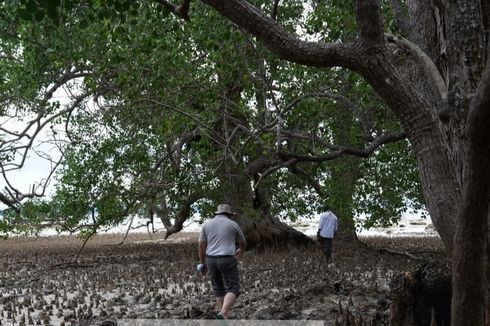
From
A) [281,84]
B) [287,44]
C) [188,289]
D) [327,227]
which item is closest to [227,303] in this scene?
[188,289]

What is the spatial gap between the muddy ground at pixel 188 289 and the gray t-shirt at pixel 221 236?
2.67ft

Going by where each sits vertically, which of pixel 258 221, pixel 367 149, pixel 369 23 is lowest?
pixel 258 221

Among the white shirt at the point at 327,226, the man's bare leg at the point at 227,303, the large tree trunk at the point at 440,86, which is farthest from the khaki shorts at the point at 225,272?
the white shirt at the point at 327,226

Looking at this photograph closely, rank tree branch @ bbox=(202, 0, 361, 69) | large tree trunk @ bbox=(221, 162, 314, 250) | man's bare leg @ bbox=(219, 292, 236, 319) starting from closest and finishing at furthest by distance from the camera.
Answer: tree branch @ bbox=(202, 0, 361, 69) → man's bare leg @ bbox=(219, 292, 236, 319) → large tree trunk @ bbox=(221, 162, 314, 250)

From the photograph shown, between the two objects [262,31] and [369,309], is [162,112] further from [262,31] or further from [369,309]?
[262,31]

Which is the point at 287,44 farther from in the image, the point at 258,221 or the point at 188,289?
the point at 258,221

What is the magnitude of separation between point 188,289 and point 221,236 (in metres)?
2.76

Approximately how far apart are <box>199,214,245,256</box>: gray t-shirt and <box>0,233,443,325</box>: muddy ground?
815 mm

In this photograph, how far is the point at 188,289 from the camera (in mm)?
9453

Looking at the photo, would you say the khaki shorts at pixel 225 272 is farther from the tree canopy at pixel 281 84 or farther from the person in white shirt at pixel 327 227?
the person in white shirt at pixel 327 227

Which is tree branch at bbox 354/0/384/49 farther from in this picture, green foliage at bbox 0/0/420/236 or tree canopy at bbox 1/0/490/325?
green foliage at bbox 0/0/420/236

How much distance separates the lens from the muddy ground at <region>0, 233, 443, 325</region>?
24.1ft

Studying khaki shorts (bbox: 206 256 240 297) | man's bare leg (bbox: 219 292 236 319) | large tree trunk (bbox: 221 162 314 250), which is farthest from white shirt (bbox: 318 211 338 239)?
man's bare leg (bbox: 219 292 236 319)

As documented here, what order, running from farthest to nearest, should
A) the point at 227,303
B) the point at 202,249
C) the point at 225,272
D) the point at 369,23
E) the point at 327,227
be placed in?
1. the point at 327,227
2. the point at 202,249
3. the point at 225,272
4. the point at 227,303
5. the point at 369,23
